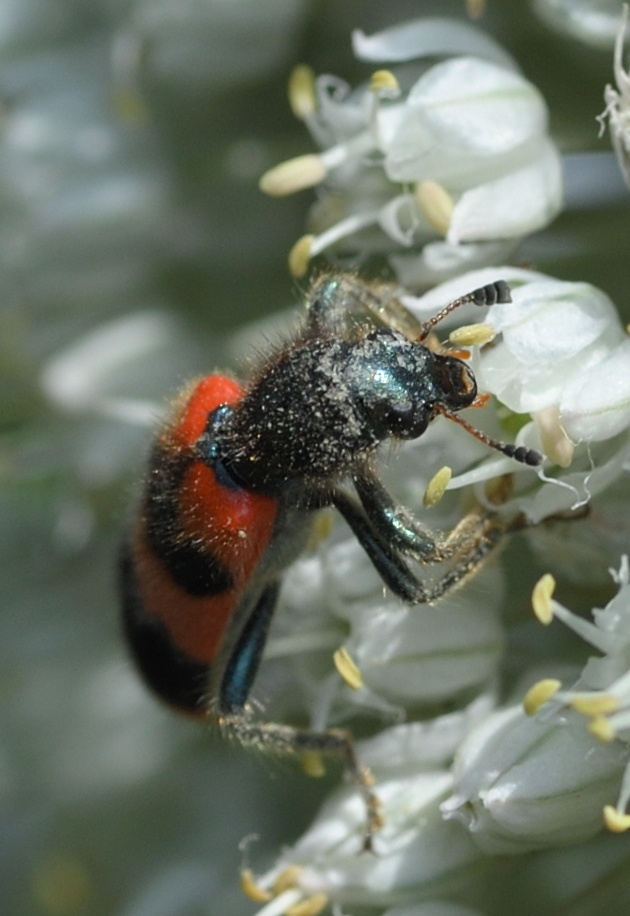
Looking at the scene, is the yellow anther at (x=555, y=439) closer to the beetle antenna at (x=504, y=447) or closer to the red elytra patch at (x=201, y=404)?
the beetle antenna at (x=504, y=447)

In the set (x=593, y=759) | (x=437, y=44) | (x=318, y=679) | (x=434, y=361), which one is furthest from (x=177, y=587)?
(x=437, y=44)

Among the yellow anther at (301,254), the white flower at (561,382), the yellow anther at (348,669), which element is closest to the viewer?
the white flower at (561,382)

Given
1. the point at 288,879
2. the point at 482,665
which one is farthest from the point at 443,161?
the point at 288,879

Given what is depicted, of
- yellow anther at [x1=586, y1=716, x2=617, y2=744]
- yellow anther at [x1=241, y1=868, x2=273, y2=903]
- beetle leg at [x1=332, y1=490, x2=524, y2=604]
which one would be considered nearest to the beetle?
beetle leg at [x1=332, y1=490, x2=524, y2=604]

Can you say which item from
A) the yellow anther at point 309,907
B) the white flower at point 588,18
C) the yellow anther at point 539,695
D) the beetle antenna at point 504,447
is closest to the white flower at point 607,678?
the yellow anther at point 539,695

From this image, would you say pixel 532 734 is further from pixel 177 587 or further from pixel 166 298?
pixel 166 298

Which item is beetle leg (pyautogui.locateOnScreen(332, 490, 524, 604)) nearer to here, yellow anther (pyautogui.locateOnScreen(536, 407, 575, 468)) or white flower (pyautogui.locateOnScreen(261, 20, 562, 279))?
yellow anther (pyautogui.locateOnScreen(536, 407, 575, 468))
